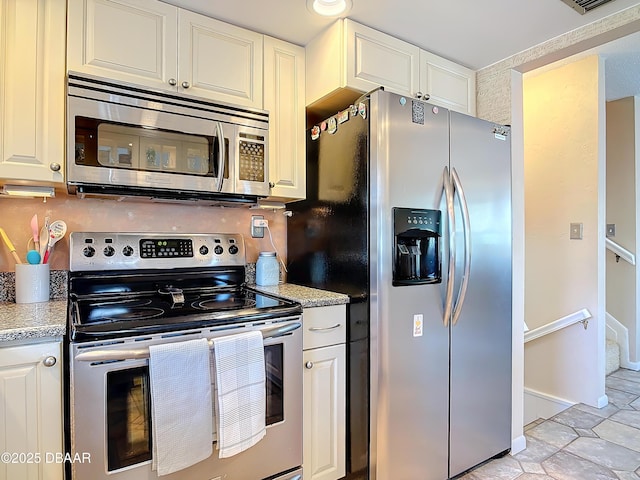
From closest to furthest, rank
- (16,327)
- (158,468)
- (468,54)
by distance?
(16,327), (158,468), (468,54)

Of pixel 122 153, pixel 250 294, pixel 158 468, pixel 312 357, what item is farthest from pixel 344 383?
pixel 122 153

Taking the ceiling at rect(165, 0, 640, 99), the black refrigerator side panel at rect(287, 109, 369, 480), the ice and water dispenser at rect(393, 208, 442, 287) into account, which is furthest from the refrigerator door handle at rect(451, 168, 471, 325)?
the ceiling at rect(165, 0, 640, 99)

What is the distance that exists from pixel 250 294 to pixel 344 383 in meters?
0.63

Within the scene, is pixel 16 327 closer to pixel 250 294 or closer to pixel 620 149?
pixel 250 294

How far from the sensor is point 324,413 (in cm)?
172

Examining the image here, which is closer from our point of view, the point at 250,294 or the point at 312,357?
the point at 312,357

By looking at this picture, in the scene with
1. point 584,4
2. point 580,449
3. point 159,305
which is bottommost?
point 580,449

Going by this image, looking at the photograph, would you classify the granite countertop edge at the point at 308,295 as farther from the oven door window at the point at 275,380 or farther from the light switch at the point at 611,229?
the light switch at the point at 611,229

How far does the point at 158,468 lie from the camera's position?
1.27 metres

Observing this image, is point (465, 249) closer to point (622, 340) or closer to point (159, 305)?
point (159, 305)

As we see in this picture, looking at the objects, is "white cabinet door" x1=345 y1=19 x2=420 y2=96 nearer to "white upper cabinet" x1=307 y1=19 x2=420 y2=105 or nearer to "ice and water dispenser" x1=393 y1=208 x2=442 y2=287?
"white upper cabinet" x1=307 y1=19 x2=420 y2=105

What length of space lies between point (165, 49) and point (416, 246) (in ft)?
4.74

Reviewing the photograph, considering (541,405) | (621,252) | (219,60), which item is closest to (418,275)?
(219,60)

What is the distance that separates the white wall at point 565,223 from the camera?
2.73 metres
